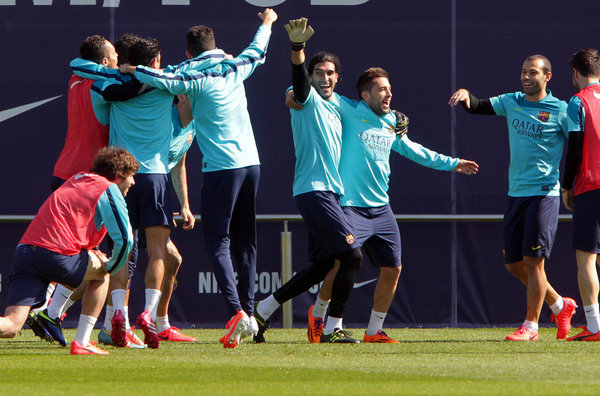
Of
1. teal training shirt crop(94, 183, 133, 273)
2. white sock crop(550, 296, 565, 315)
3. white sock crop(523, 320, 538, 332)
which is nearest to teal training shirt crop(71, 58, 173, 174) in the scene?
teal training shirt crop(94, 183, 133, 273)

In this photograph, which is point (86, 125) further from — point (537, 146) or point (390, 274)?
point (537, 146)

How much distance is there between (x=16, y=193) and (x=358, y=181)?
375cm

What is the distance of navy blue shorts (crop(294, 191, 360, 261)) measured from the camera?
22.2 ft

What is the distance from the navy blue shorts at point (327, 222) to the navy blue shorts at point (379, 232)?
182 millimetres

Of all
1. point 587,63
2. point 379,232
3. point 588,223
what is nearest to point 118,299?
point 379,232

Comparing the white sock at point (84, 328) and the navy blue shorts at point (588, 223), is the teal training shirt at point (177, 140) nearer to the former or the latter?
the white sock at point (84, 328)

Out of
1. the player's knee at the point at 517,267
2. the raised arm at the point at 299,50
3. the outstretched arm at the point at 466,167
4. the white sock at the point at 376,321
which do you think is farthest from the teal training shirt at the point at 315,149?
the player's knee at the point at 517,267

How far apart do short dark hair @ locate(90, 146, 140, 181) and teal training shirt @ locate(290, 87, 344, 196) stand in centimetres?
136

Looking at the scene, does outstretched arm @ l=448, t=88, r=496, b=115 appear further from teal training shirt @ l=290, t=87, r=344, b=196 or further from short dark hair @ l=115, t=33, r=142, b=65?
short dark hair @ l=115, t=33, r=142, b=65

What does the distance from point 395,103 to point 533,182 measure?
2.35 m

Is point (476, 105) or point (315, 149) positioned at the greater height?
point (476, 105)

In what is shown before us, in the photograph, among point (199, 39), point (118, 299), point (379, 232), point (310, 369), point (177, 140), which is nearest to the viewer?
point (310, 369)

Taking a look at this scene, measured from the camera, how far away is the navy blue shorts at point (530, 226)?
24.2ft

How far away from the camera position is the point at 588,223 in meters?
7.33
